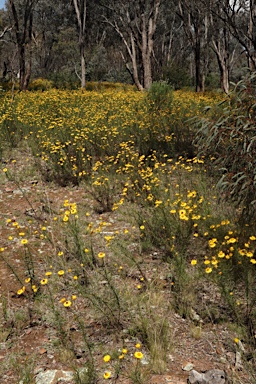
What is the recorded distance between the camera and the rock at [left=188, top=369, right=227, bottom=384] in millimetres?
2070

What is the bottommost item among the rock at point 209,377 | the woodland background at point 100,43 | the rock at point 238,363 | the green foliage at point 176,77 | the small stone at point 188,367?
the small stone at point 188,367

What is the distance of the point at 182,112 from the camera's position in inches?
319

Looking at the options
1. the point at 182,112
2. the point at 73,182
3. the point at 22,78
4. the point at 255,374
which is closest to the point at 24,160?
the point at 73,182

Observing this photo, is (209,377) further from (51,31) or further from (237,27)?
(51,31)

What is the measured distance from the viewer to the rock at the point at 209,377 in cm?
207

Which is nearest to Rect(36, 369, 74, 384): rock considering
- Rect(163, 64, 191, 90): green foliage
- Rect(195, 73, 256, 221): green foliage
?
Rect(195, 73, 256, 221): green foliage

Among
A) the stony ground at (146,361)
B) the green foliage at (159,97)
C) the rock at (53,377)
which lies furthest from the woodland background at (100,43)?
the rock at (53,377)

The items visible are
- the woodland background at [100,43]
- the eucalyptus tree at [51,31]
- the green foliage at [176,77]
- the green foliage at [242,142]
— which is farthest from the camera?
the eucalyptus tree at [51,31]

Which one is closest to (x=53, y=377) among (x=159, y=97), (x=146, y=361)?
(x=146, y=361)

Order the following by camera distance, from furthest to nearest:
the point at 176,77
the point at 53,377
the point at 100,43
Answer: the point at 100,43, the point at 176,77, the point at 53,377

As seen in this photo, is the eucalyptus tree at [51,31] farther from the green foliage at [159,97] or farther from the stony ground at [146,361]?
the stony ground at [146,361]

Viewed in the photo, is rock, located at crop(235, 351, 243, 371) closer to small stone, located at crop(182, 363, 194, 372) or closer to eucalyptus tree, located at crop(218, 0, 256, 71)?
small stone, located at crop(182, 363, 194, 372)

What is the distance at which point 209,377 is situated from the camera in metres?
2.10

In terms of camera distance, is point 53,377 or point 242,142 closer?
point 53,377
